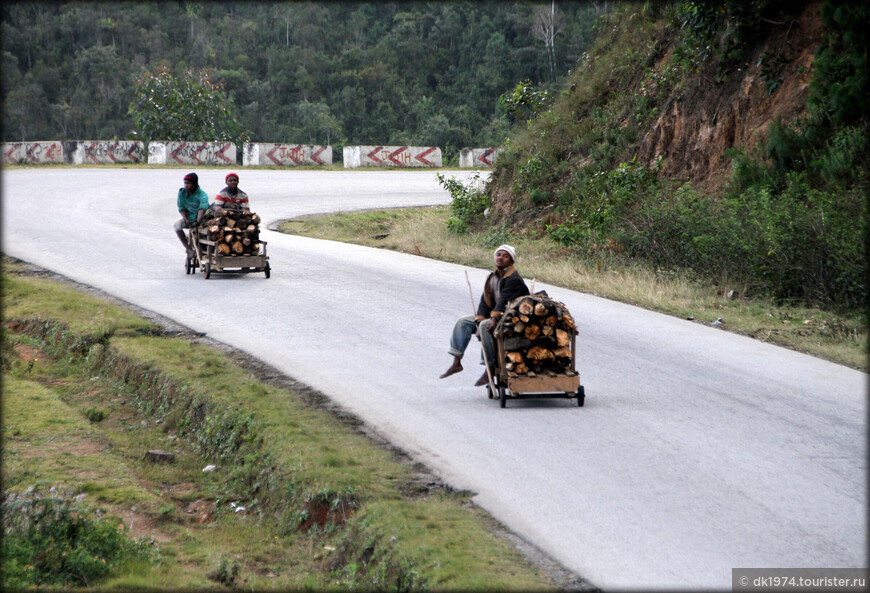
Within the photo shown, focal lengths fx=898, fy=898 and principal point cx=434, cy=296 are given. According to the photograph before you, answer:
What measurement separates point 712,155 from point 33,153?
37782 millimetres

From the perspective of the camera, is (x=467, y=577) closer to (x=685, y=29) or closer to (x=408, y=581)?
(x=408, y=581)

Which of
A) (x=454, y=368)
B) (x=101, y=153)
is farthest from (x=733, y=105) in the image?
(x=101, y=153)

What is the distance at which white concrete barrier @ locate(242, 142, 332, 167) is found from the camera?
156 feet

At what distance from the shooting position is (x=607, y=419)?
8188mm

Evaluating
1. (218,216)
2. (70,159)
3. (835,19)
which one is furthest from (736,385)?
(70,159)

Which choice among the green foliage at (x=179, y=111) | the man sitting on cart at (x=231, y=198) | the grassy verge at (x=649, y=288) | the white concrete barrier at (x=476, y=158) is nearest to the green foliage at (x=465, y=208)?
the grassy verge at (x=649, y=288)

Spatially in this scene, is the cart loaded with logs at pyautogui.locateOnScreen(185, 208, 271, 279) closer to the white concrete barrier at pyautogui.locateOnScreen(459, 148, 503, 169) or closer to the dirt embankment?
the dirt embankment

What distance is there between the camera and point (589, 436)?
769 centimetres

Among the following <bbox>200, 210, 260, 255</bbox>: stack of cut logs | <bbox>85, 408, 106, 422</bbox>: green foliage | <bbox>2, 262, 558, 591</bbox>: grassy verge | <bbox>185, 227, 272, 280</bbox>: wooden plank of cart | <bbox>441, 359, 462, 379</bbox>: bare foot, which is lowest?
<bbox>85, 408, 106, 422</bbox>: green foliage

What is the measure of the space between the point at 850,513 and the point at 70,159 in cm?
4674

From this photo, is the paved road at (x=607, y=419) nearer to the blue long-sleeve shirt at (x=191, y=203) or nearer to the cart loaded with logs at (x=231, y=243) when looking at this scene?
the cart loaded with logs at (x=231, y=243)

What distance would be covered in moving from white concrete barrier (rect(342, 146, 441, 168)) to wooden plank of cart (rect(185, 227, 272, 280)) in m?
33.7

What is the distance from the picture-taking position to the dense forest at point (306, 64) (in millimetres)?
79812

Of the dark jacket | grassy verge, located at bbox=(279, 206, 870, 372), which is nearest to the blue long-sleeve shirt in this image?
grassy verge, located at bbox=(279, 206, 870, 372)
